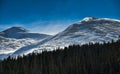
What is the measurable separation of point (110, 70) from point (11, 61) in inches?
2150

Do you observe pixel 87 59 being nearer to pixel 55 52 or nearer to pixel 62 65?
pixel 62 65

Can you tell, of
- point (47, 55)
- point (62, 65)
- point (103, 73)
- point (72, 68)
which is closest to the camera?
point (103, 73)

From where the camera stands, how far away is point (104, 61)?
11575 centimetres

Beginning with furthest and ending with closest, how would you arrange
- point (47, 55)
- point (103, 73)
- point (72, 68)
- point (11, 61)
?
point (47, 55), point (11, 61), point (72, 68), point (103, 73)

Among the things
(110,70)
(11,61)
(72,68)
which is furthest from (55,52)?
(110,70)

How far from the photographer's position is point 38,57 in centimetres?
15762

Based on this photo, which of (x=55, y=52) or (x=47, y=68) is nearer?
(x=47, y=68)

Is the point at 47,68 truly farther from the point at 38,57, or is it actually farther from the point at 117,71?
the point at 38,57

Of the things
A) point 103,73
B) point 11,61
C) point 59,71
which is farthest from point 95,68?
point 11,61

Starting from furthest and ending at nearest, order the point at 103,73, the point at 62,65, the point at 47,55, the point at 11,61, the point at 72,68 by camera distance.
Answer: the point at 47,55, the point at 11,61, the point at 62,65, the point at 72,68, the point at 103,73

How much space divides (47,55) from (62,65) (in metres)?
35.1

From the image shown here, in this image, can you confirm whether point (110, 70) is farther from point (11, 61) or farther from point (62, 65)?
point (11, 61)

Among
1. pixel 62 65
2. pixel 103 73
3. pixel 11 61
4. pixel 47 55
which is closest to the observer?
pixel 103 73

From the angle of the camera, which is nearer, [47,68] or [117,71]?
[117,71]
